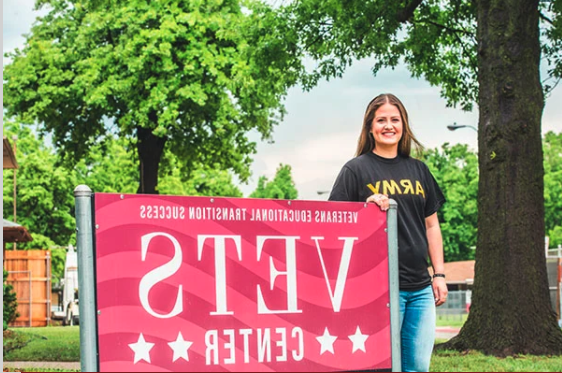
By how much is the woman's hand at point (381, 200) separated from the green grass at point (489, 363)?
261 inches

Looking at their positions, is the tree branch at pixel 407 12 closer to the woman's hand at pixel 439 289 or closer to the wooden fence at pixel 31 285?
the woman's hand at pixel 439 289

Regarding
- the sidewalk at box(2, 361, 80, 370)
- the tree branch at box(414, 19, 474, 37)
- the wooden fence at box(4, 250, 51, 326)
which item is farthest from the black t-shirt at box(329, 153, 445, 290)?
the wooden fence at box(4, 250, 51, 326)

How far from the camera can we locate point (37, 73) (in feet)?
104

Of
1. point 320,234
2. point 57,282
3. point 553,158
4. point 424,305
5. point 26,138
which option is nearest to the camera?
point 320,234

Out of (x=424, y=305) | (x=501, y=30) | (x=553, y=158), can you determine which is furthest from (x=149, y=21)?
Answer: (x=553, y=158)

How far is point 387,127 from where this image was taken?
16.7 ft

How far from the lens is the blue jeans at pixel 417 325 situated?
195 inches

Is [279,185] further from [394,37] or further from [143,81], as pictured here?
[394,37]

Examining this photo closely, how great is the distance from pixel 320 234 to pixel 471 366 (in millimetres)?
7565

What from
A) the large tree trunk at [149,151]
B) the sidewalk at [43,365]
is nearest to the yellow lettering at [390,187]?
the sidewalk at [43,365]

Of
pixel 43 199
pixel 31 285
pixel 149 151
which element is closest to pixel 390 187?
pixel 149 151

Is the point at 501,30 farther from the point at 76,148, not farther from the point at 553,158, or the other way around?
the point at 553,158

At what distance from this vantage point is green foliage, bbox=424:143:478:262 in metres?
68.6

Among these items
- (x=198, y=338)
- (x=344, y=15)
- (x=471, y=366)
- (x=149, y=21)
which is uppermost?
(x=149, y=21)
